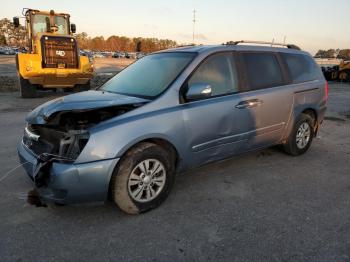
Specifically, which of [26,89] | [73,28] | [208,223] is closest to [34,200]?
[208,223]

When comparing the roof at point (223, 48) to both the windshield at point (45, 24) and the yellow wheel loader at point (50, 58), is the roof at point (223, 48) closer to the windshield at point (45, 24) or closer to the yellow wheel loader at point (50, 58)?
the yellow wheel loader at point (50, 58)

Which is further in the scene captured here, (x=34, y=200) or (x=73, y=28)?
(x=73, y=28)

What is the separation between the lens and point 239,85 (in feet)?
14.7

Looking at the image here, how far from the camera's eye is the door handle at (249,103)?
437 centimetres

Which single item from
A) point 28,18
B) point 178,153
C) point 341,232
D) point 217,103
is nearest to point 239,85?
point 217,103

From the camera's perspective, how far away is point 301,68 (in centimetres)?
552

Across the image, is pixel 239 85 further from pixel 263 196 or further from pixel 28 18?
pixel 28 18

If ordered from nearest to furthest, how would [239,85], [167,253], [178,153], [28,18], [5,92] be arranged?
[167,253] → [178,153] → [239,85] → [28,18] → [5,92]

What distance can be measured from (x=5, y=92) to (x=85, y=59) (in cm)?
412

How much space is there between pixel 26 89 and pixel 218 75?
32.6 feet

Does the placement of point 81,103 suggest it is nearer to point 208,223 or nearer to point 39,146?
point 39,146

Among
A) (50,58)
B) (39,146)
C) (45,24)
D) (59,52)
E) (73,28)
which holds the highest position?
(45,24)

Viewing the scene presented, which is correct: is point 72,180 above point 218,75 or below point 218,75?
below

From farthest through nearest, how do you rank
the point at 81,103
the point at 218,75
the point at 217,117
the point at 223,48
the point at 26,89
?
1. the point at 26,89
2. the point at 223,48
3. the point at 218,75
4. the point at 217,117
5. the point at 81,103
